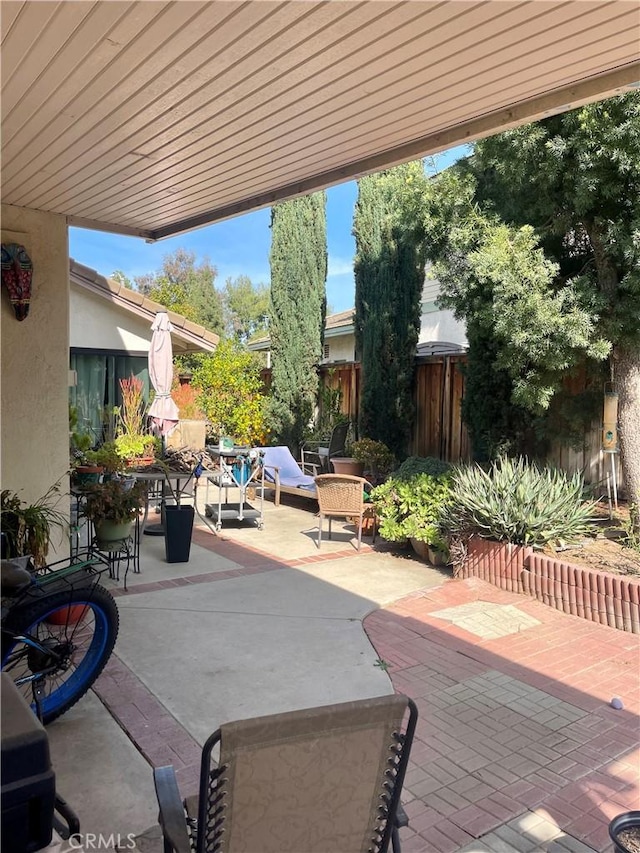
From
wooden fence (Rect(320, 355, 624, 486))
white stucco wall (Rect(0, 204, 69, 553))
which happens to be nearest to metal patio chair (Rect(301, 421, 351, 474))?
wooden fence (Rect(320, 355, 624, 486))

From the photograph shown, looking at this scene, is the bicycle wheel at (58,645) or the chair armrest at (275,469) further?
the chair armrest at (275,469)

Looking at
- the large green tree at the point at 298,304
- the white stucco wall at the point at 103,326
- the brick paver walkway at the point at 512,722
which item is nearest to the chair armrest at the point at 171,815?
the brick paver walkway at the point at 512,722

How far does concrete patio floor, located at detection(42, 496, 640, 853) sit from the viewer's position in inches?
100

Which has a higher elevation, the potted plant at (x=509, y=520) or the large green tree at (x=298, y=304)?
the large green tree at (x=298, y=304)

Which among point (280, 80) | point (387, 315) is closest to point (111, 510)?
point (280, 80)

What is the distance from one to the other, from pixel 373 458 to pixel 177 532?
3.67 m

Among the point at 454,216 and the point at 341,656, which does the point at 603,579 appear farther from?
the point at 454,216

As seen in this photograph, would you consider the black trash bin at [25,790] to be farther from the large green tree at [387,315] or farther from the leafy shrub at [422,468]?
the large green tree at [387,315]

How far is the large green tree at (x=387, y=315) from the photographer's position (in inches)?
419

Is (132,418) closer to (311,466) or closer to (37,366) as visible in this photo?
(311,466)

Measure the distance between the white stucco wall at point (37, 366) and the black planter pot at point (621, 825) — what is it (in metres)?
4.30

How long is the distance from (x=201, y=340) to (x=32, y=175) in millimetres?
7173

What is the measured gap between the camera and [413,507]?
629 cm

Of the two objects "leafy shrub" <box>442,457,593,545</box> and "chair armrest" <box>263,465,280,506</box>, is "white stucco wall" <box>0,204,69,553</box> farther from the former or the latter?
"chair armrest" <box>263,465,280,506</box>
